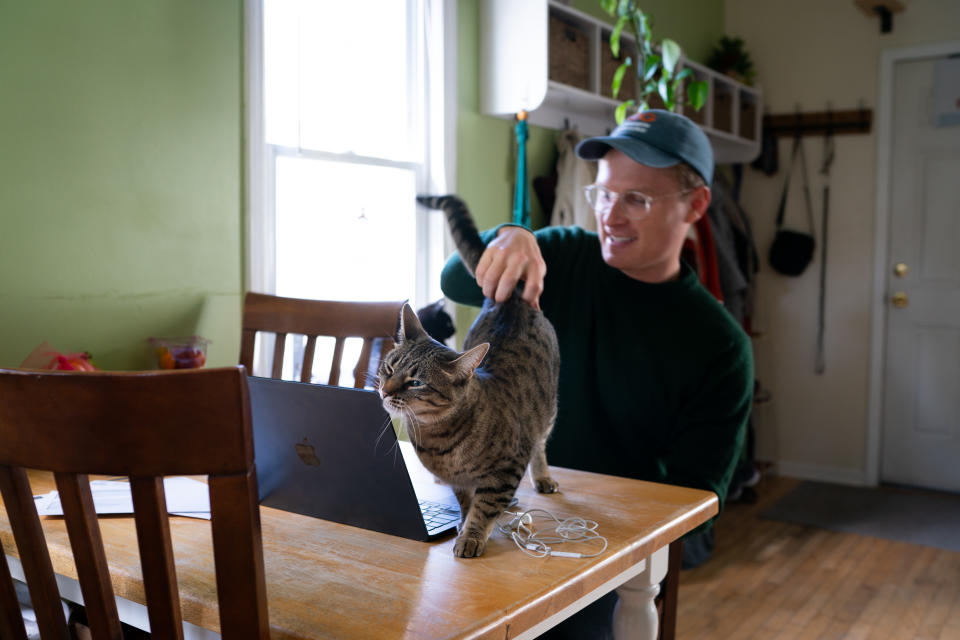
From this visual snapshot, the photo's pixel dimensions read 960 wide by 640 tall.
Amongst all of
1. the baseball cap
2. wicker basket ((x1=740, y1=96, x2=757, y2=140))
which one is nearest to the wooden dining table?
the baseball cap

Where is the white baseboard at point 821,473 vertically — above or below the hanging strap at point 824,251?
below

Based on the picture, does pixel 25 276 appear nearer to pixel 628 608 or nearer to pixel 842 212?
pixel 628 608

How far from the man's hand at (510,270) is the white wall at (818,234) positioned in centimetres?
350

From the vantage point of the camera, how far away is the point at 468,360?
97cm

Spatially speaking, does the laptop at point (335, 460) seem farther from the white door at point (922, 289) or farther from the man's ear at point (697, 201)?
the white door at point (922, 289)

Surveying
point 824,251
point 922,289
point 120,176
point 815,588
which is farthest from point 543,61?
point 922,289

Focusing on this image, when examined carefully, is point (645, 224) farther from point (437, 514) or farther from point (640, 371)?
point (437, 514)

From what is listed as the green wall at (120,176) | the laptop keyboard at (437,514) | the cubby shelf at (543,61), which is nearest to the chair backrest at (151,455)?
Result: the laptop keyboard at (437,514)

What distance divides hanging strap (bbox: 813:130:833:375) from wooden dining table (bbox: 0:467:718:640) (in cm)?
354

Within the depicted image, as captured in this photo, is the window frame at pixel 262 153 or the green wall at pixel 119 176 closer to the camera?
the green wall at pixel 119 176

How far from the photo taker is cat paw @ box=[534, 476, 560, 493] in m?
1.28

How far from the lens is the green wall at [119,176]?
1.64 metres

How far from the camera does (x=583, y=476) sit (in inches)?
54.9

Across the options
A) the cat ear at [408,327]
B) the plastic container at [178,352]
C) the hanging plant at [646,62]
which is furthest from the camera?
the hanging plant at [646,62]
